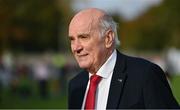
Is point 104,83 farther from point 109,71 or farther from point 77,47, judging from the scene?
point 77,47

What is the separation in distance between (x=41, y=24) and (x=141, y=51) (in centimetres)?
3220

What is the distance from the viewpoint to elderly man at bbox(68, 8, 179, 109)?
384 centimetres

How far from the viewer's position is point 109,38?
401 centimetres

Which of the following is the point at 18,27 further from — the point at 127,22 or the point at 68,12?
the point at 127,22

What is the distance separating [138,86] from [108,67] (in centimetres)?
28

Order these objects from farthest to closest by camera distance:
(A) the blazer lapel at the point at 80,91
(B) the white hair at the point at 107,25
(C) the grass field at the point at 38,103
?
(C) the grass field at the point at 38,103, (A) the blazer lapel at the point at 80,91, (B) the white hair at the point at 107,25

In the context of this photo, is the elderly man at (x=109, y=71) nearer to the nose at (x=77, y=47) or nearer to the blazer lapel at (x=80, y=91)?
the nose at (x=77, y=47)

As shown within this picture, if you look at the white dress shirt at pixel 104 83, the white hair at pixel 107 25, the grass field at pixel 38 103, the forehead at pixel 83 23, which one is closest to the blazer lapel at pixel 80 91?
the white dress shirt at pixel 104 83

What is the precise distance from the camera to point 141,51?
97062mm

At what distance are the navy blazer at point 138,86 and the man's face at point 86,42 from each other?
178 mm

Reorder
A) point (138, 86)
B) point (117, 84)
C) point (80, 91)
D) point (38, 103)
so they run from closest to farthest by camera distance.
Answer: point (138, 86) → point (117, 84) → point (80, 91) → point (38, 103)

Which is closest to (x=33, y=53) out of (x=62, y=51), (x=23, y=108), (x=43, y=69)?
(x=62, y=51)

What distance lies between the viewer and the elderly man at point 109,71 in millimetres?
3840

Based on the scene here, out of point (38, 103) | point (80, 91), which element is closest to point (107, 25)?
point (80, 91)
